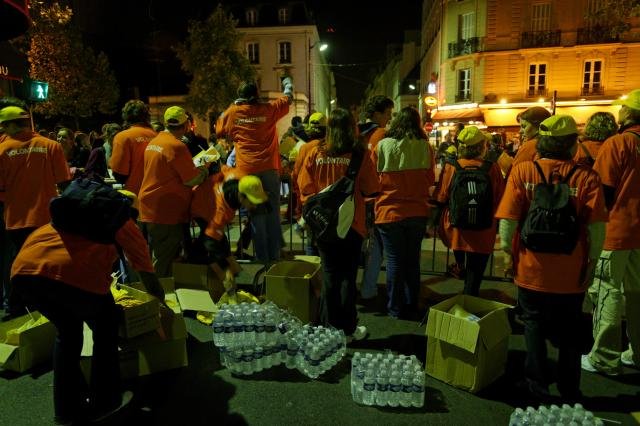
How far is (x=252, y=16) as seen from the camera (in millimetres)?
40594

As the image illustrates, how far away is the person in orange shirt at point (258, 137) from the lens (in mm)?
5367

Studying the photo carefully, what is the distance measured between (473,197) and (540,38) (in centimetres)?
2666

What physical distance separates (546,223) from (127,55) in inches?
1643

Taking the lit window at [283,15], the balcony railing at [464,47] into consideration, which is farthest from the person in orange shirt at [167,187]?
the lit window at [283,15]

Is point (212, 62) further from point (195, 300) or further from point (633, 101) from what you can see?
point (633, 101)

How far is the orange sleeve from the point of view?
3004 millimetres

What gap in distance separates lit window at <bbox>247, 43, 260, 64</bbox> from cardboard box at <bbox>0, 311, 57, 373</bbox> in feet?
128

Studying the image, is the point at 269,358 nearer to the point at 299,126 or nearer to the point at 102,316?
the point at 102,316

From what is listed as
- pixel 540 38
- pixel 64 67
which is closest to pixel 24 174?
pixel 64 67

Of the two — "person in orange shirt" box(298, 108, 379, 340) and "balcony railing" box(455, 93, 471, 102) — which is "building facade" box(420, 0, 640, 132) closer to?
"balcony railing" box(455, 93, 471, 102)

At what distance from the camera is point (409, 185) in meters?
4.44

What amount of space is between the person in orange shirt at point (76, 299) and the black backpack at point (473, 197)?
9.08 feet

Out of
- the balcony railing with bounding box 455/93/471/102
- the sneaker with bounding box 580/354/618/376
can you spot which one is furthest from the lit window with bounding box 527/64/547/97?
the sneaker with bounding box 580/354/618/376

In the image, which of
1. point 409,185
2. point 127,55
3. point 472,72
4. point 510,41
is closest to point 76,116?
point 127,55
